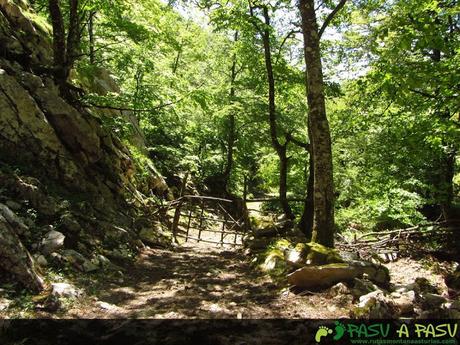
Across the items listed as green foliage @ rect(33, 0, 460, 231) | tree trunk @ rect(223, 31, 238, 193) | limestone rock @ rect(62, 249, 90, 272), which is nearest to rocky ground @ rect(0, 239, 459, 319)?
limestone rock @ rect(62, 249, 90, 272)

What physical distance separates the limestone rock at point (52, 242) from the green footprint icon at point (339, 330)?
15.2 ft

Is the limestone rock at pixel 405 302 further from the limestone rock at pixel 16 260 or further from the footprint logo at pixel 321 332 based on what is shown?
the limestone rock at pixel 16 260

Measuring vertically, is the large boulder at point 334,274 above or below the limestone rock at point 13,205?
Result: below

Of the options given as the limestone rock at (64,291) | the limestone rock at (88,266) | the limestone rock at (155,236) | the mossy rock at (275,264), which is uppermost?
the limestone rock at (155,236)

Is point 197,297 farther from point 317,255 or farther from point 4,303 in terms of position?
point 4,303

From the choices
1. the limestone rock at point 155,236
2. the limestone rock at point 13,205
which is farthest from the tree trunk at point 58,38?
the limestone rock at point 155,236

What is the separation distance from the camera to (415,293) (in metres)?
5.50

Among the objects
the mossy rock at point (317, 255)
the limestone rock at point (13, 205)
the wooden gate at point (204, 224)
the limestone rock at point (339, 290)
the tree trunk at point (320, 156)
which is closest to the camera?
the limestone rock at point (339, 290)

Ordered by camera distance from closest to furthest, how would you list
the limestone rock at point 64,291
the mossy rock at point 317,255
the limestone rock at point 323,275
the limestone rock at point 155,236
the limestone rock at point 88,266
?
1. the limestone rock at point 64,291
2. the limestone rock at point 323,275
3. the mossy rock at point 317,255
4. the limestone rock at point 88,266
5. the limestone rock at point 155,236

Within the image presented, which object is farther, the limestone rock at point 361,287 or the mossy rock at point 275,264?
the mossy rock at point 275,264

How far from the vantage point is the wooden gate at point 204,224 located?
13.0 metres

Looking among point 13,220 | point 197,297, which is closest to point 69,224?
point 13,220

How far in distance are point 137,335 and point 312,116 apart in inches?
206

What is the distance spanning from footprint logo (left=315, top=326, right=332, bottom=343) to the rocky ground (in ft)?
2.00
